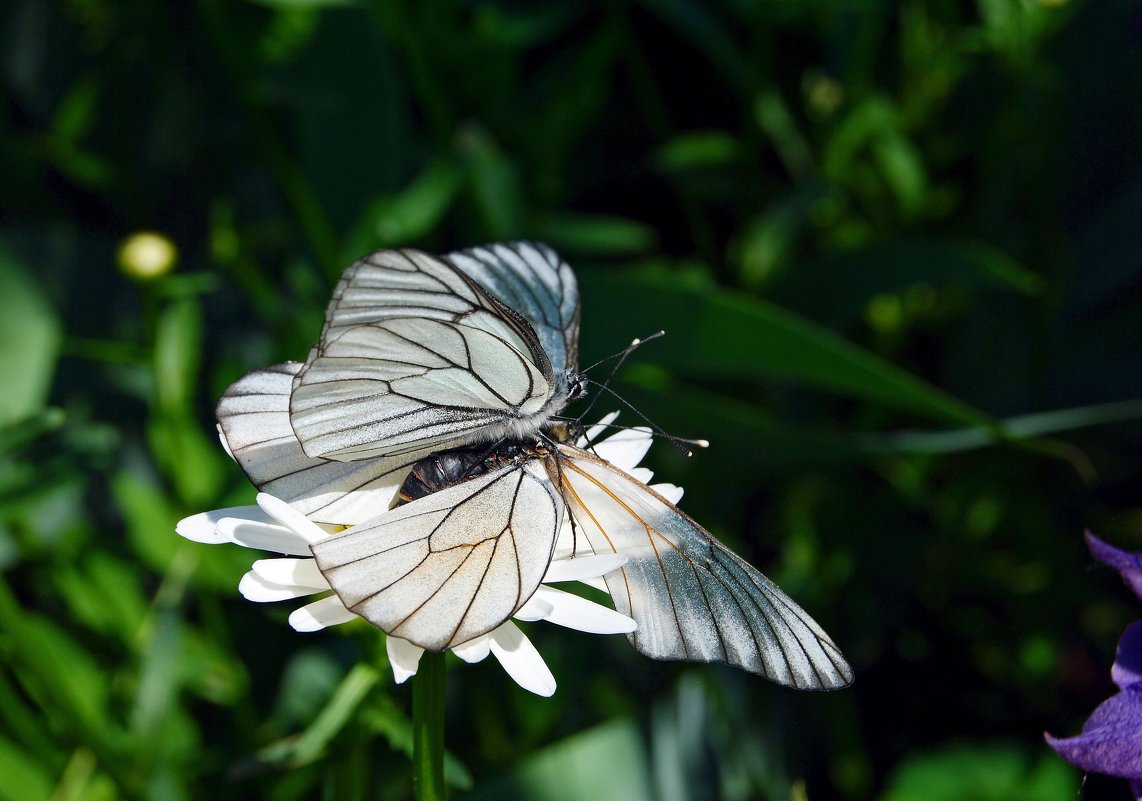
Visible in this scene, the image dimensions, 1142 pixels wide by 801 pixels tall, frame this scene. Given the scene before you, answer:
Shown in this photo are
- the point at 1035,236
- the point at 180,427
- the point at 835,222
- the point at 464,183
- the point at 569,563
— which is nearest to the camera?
the point at 569,563

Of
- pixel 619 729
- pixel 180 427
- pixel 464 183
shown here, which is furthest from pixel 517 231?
pixel 619 729

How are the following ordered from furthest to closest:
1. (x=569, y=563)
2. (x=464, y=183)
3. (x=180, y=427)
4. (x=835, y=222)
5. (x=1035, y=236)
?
(x=835, y=222)
(x=1035, y=236)
(x=464, y=183)
(x=180, y=427)
(x=569, y=563)

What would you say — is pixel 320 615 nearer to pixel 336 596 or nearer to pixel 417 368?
pixel 336 596

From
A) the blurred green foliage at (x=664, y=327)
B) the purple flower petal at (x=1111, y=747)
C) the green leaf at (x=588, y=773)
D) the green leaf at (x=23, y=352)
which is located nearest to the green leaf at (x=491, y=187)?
the blurred green foliage at (x=664, y=327)

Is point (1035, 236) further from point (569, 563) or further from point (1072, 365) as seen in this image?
point (569, 563)

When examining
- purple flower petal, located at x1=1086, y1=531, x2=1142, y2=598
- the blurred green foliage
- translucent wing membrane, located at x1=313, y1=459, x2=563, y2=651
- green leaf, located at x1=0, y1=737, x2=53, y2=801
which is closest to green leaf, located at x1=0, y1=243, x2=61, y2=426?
the blurred green foliage

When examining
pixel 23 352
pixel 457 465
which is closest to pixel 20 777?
pixel 23 352

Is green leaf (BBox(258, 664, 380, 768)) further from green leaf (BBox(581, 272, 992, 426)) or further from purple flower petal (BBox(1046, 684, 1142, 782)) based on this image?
green leaf (BBox(581, 272, 992, 426))
